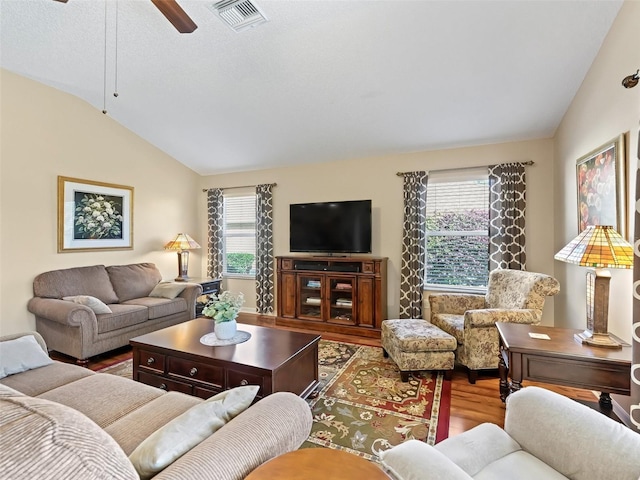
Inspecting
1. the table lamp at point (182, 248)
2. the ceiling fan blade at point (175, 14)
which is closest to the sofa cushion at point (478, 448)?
the ceiling fan blade at point (175, 14)

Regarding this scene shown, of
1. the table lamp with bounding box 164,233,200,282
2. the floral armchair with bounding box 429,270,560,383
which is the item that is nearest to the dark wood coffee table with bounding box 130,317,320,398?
the floral armchair with bounding box 429,270,560,383

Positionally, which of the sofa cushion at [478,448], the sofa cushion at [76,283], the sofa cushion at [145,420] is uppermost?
the sofa cushion at [76,283]

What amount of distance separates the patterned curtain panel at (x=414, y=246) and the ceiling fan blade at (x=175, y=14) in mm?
3002

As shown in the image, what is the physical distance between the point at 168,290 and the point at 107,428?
117 inches

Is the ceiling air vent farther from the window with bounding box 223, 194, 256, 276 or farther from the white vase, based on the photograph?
the window with bounding box 223, 194, 256, 276

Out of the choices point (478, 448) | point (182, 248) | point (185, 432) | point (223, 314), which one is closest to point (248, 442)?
point (185, 432)

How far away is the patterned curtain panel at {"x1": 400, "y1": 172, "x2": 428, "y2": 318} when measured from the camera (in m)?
4.00

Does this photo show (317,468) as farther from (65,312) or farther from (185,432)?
(65,312)

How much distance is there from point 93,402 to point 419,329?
251cm

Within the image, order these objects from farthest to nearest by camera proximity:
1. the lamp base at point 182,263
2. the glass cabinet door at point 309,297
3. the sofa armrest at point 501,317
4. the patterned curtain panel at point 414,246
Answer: the lamp base at point 182,263 < the glass cabinet door at point 309,297 < the patterned curtain panel at point 414,246 < the sofa armrest at point 501,317

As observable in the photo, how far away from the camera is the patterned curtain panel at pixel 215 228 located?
5.43m

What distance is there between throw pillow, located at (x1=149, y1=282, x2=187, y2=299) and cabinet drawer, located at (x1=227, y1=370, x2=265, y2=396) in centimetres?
247

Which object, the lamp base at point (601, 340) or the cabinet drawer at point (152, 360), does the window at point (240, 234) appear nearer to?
the cabinet drawer at point (152, 360)

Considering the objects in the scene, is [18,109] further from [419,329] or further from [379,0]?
[419,329]
